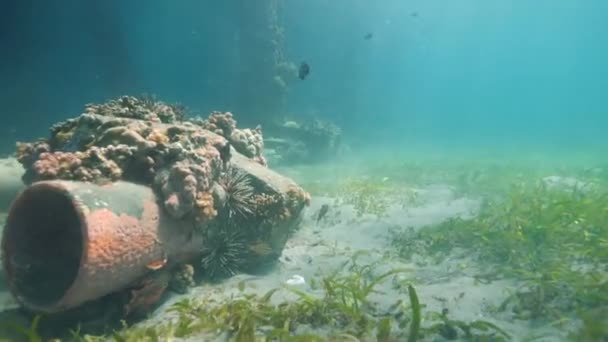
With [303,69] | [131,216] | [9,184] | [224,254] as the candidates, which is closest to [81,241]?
[131,216]

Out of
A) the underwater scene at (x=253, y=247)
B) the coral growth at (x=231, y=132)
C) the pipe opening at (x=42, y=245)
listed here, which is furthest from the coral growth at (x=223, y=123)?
the pipe opening at (x=42, y=245)

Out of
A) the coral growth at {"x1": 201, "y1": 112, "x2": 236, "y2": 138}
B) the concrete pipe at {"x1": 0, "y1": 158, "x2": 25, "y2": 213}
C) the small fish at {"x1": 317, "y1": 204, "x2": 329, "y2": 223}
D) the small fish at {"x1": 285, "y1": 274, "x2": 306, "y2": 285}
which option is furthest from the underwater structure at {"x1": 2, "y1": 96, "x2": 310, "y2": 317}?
the small fish at {"x1": 317, "y1": 204, "x2": 329, "y2": 223}

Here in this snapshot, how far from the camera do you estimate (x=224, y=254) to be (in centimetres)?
585

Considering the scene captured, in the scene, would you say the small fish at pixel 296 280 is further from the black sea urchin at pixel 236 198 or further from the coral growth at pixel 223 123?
the coral growth at pixel 223 123

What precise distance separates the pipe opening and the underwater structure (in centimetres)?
1

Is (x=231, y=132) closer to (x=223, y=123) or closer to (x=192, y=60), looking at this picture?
(x=223, y=123)

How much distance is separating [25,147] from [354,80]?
3932cm

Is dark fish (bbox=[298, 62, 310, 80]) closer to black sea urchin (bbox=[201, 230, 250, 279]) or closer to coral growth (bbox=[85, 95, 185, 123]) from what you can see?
coral growth (bbox=[85, 95, 185, 123])

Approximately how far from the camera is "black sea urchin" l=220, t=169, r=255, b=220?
19.8 feet

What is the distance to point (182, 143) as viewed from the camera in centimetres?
542

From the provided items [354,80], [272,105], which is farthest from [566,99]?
[272,105]

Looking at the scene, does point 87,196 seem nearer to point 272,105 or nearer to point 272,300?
point 272,300

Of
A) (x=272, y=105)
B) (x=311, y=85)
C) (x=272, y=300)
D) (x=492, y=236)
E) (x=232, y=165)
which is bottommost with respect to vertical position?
(x=272, y=300)

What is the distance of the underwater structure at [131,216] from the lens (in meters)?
3.77
